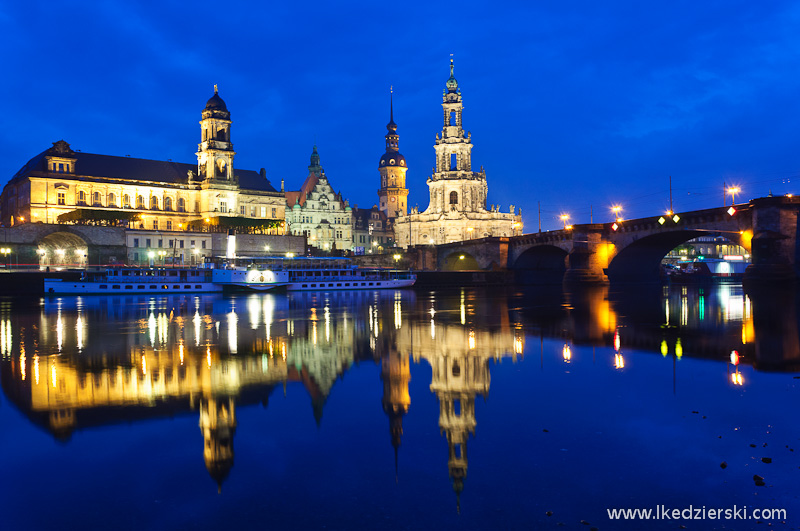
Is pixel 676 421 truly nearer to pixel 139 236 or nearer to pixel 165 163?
pixel 139 236

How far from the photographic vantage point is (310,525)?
21.6 ft

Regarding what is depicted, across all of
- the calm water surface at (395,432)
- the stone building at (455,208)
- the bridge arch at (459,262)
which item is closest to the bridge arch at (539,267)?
the bridge arch at (459,262)

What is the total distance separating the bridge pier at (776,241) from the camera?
43906 mm

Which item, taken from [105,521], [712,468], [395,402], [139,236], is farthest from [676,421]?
[139,236]

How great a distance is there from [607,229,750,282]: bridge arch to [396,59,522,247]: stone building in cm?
5392

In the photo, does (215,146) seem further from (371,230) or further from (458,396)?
(458,396)

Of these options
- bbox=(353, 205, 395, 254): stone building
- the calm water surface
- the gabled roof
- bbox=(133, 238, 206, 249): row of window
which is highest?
the gabled roof

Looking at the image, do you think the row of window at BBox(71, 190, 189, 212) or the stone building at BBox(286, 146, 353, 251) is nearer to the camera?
the row of window at BBox(71, 190, 189, 212)

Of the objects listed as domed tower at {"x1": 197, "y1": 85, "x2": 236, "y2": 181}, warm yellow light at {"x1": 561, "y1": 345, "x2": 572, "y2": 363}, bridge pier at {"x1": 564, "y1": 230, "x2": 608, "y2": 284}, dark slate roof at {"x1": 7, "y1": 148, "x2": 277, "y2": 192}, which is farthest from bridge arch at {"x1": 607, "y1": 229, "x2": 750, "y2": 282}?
dark slate roof at {"x1": 7, "y1": 148, "x2": 277, "y2": 192}

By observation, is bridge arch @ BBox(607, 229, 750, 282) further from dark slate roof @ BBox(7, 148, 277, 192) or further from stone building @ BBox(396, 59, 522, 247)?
dark slate roof @ BBox(7, 148, 277, 192)

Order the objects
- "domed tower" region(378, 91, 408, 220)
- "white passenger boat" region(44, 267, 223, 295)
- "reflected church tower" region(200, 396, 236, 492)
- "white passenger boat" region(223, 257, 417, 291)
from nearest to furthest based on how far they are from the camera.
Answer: "reflected church tower" region(200, 396, 236, 492) < "white passenger boat" region(44, 267, 223, 295) < "white passenger boat" region(223, 257, 417, 291) < "domed tower" region(378, 91, 408, 220)

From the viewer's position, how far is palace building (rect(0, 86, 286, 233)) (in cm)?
9394

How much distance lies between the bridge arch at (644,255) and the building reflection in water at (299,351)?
2507cm

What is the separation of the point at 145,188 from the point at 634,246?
8108cm
